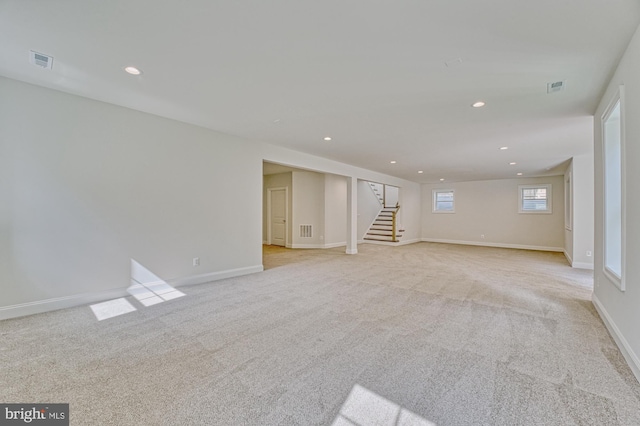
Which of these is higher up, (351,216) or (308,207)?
(308,207)

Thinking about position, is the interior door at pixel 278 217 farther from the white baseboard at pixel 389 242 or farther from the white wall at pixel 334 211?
the white baseboard at pixel 389 242

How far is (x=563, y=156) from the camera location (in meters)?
6.22

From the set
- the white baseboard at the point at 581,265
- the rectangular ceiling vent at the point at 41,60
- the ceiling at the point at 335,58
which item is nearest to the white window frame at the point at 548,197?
the white baseboard at the point at 581,265

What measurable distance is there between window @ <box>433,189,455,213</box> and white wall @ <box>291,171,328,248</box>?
521 centimetres

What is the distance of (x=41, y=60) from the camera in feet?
8.45

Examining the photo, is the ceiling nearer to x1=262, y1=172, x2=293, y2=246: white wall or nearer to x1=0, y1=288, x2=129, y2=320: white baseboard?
→ x1=0, y1=288, x2=129, y2=320: white baseboard

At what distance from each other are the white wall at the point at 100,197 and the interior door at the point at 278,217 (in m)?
4.37

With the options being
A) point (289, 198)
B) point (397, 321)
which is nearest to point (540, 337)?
point (397, 321)

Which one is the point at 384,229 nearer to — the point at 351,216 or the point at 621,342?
the point at 351,216

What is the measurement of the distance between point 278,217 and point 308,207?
1182mm

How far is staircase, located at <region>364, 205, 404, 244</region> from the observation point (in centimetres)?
998

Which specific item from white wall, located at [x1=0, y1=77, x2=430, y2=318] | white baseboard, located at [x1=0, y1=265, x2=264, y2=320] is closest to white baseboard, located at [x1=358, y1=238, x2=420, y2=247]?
white wall, located at [x1=0, y1=77, x2=430, y2=318]

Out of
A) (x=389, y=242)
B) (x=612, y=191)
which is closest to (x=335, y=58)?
(x=612, y=191)

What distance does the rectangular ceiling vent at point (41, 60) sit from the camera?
8.15 ft
